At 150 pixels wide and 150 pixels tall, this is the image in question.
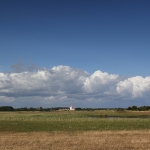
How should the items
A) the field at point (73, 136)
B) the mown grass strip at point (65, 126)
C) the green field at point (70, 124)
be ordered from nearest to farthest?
the field at point (73, 136) → the mown grass strip at point (65, 126) → the green field at point (70, 124)

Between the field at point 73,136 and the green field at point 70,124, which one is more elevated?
the green field at point 70,124

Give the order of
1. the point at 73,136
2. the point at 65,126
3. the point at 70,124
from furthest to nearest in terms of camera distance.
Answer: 1. the point at 70,124
2. the point at 65,126
3. the point at 73,136

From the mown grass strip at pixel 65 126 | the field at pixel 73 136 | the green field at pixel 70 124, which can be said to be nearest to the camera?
the field at pixel 73 136

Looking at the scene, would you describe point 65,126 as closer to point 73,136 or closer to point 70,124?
point 70,124

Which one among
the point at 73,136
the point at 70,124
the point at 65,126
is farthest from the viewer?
the point at 70,124

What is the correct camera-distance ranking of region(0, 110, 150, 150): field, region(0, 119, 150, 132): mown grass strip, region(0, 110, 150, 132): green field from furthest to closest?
region(0, 110, 150, 132): green field, region(0, 119, 150, 132): mown grass strip, region(0, 110, 150, 150): field

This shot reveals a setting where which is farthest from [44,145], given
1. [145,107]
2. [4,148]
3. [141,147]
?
[145,107]

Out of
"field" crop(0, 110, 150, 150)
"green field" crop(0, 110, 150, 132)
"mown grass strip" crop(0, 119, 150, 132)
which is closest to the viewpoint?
"field" crop(0, 110, 150, 150)

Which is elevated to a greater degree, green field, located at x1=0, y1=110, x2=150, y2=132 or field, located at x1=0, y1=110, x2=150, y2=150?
green field, located at x1=0, y1=110, x2=150, y2=132

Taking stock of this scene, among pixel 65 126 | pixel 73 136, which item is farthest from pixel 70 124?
pixel 73 136

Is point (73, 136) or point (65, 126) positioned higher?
point (65, 126)

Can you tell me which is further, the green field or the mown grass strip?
the green field

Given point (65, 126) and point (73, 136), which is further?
point (65, 126)

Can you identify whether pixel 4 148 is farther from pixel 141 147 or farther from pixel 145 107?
pixel 145 107
